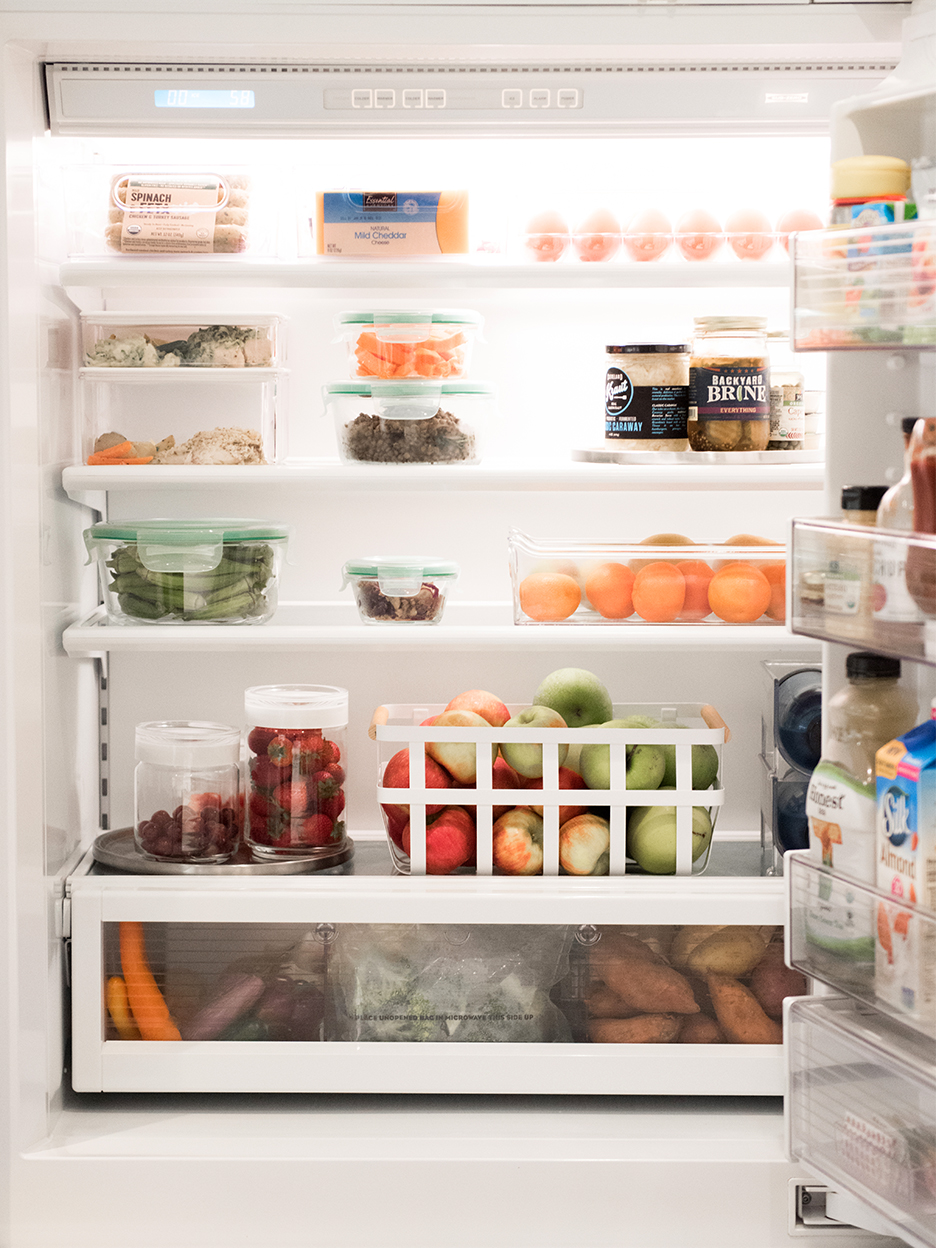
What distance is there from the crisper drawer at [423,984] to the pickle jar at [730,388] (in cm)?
66

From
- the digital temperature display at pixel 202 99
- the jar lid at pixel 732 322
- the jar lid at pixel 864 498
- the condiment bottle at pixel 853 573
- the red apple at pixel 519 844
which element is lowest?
the red apple at pixel 519 844

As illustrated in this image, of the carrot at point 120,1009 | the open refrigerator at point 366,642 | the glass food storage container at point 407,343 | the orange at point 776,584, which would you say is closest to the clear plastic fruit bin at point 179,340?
the open refrigerator at point 366,642

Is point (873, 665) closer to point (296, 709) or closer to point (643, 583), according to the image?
point (643, 583)

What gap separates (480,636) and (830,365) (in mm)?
623

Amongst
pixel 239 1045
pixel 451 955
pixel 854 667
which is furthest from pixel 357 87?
pixel 239 1045

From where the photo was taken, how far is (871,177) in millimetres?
1338

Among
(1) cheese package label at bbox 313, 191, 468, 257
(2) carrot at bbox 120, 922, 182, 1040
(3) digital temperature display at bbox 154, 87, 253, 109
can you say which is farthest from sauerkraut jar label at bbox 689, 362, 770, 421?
(2) carrot at bbox 120, 922, 182, 1040

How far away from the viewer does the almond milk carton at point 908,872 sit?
1221 millimetres

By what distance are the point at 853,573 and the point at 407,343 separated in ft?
2.72

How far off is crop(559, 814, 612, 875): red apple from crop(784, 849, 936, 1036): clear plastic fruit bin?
0.41 metres

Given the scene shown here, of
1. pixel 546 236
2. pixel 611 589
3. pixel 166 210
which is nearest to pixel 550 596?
pixel 611 589

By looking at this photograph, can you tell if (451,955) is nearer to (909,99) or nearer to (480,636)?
(480,636)

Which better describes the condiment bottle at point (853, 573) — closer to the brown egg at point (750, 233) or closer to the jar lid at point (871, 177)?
the jar lid at point (871, 177)

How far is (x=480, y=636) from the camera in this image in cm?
180
